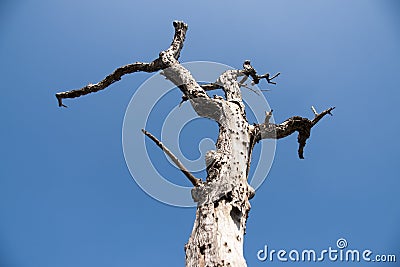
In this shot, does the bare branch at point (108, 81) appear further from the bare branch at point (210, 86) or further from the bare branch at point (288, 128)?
the bare branch at point (288, 128)

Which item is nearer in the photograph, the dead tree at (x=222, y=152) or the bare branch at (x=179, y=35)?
the dead tree at (x=222, y=152)

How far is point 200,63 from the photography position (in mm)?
5504

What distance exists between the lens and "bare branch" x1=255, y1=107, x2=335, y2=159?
3.90m

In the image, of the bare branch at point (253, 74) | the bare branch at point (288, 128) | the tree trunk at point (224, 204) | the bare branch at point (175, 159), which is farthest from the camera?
the bare branch at point (253, 74)

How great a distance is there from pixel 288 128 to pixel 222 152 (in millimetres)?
1617

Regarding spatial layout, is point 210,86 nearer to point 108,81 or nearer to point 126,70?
point 126,70

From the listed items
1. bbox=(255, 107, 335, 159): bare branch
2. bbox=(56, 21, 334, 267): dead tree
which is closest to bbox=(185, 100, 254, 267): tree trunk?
bbox=(56, 21, 334, 267): dead tree

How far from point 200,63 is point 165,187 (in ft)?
9.52

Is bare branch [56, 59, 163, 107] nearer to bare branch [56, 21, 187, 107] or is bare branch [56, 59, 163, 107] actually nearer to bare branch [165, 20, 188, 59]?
bare branch [56, 21, 187, 107]

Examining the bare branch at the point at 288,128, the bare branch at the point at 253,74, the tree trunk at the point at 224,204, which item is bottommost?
the tree trunk at the point at 224,204

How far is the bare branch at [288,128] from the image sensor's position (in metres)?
3.90

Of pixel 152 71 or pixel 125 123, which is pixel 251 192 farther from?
pixel 152 71

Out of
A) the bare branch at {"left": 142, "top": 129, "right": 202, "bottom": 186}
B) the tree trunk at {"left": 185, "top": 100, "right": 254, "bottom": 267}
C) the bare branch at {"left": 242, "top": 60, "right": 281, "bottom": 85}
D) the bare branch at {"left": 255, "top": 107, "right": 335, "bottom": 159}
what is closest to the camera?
the tree trunk at {"left": 185, "top": 100, "right": 254, "bottom": 267}

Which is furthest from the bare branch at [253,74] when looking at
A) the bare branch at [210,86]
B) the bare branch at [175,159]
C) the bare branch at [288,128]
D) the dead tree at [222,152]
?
the bare branch at [175,159]
